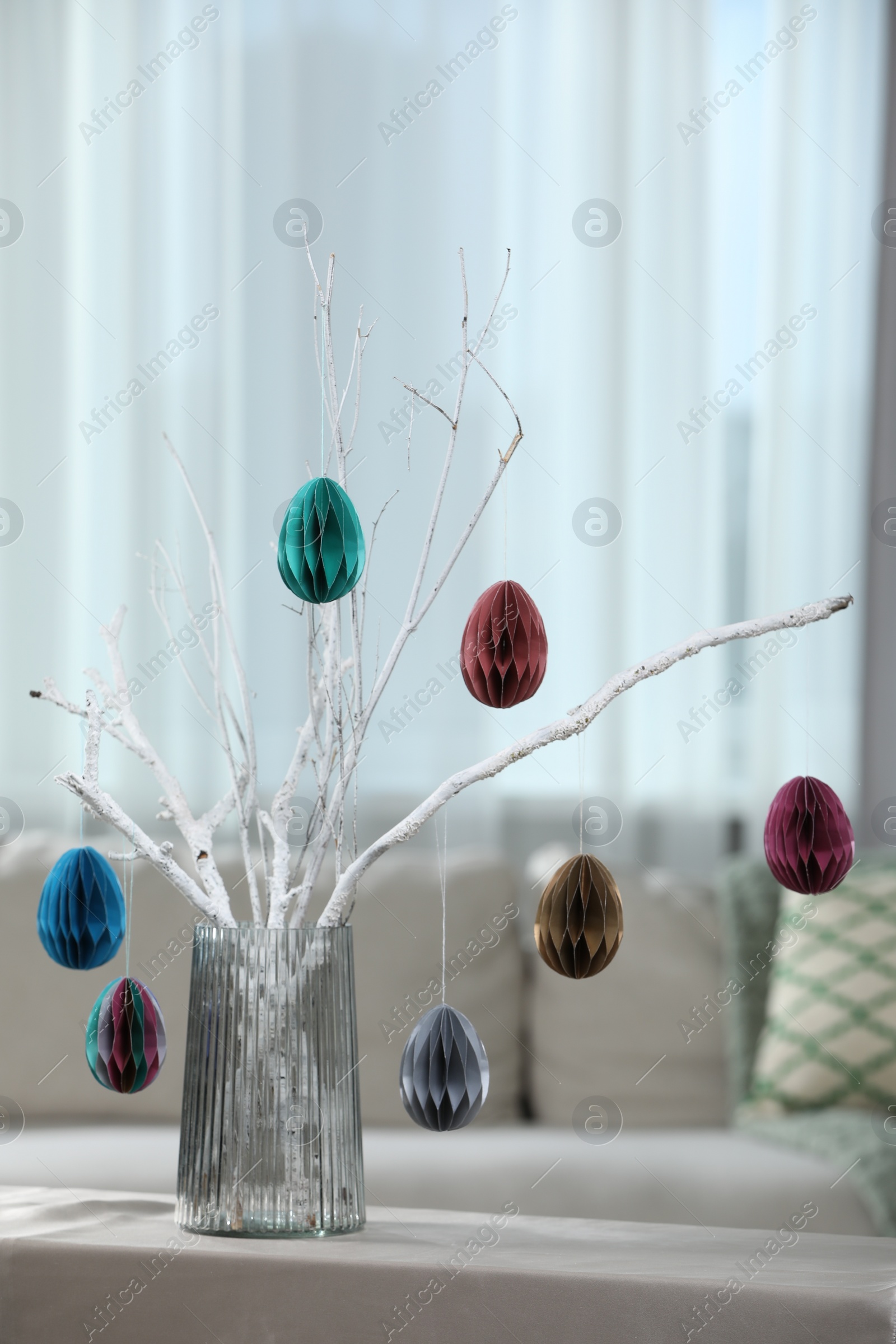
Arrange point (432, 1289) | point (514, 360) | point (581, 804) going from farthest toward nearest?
point (514, 360) < point (581, 804) < point (432, 1289)

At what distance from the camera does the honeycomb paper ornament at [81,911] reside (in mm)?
833

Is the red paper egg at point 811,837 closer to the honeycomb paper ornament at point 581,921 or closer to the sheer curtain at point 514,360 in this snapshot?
the honeycomb paper ornament at point 581,921

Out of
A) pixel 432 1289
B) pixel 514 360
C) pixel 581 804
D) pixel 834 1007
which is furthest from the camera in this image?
pixel 514 360

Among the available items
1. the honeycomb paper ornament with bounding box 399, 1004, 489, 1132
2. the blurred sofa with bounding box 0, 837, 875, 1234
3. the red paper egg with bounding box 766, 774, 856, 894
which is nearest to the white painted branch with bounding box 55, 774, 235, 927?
the honeycomb paper ornament with bounding box 399, 1004, 489, 1132

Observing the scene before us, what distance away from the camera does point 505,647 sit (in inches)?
30.3

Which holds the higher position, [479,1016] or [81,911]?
[81,911]

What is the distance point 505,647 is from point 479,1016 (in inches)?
45.2

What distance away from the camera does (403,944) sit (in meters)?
1.81

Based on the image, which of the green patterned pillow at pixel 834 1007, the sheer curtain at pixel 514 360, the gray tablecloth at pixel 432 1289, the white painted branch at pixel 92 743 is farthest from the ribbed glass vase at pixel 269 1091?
the sheer curtain at pixel 514 360

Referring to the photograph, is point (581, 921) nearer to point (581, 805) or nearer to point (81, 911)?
point (581, 805)

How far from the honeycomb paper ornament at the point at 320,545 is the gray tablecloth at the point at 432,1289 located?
401mm

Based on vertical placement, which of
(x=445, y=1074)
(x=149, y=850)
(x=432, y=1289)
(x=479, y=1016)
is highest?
(x=149, y=850)

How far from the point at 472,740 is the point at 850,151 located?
4.10 ft

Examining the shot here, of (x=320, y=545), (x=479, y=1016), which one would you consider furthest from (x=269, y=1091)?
(x=479, y=1016)
